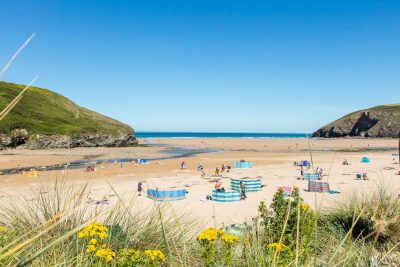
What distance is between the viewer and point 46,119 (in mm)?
71938

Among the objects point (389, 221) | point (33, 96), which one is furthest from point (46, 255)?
point (33, 96)

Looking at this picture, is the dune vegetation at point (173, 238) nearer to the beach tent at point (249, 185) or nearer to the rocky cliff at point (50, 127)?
the beach tent at point (249, 185)

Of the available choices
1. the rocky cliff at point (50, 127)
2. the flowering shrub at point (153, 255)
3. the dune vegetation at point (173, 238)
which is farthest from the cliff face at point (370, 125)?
the flowering shrub at point (153, 255)

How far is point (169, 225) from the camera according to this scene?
4922 millimetres

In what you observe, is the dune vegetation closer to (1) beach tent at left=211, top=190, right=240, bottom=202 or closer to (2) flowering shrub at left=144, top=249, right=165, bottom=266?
(2) flowering shrub at left=144, top=249, right=165, bottom=266

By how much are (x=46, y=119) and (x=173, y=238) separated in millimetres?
76295

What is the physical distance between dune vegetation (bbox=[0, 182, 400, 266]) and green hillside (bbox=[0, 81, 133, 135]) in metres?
55.6

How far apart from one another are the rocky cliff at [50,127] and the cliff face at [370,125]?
3305 inches

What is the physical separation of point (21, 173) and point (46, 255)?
32055 mm

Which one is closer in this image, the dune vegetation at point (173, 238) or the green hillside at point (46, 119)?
the dune vegetation at point (173, 238)

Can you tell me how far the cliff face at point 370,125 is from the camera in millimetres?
111750

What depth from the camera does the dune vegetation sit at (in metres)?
2.94

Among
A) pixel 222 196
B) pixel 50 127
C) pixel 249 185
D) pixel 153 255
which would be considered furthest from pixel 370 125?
pixel 153 255

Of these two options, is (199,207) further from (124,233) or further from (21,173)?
(21,173)
